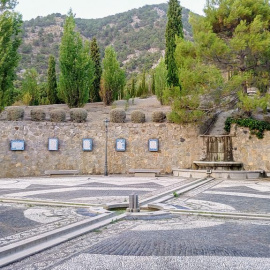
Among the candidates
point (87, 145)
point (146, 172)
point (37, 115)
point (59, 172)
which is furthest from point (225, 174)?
point (37, 115)

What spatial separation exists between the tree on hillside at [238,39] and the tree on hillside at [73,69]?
747 cm

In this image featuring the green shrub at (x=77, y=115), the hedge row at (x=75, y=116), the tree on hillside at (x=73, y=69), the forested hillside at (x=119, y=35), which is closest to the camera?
the hedge row at (x=75, y=116)

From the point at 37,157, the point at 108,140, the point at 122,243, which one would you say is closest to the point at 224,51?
the point at 108,140

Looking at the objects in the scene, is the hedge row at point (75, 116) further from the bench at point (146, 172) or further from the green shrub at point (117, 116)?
the bench at point (146, 172)

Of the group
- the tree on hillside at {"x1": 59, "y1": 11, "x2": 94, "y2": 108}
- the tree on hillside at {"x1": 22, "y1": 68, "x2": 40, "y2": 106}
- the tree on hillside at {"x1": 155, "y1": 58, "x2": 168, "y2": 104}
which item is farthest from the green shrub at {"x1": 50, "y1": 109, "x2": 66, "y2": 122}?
the tree on hillside at {"x1": 155, "y1": 58, "x2": 168, "y2": 104}

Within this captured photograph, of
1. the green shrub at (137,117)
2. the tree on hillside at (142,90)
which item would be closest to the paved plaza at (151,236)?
the green shrub at (137,117)

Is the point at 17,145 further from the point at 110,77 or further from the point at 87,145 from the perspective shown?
the point at 110,77

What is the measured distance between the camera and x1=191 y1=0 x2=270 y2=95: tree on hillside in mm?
16953

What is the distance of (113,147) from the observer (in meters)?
18.8

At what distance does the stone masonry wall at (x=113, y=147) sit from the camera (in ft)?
58.9

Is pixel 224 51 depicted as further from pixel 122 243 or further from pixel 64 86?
pixel 122 243

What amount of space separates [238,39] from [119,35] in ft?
174

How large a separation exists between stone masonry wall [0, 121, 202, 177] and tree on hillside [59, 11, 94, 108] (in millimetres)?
4061

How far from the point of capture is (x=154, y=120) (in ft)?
63.3
